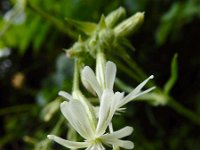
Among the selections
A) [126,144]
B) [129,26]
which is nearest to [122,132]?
[126,144]

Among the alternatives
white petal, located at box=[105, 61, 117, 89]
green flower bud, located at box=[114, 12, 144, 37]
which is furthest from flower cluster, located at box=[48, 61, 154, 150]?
green flower bud, located at box=[114, 12, 144, 37]

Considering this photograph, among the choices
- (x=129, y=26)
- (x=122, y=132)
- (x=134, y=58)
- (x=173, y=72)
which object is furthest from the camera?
(x=134, y=58)

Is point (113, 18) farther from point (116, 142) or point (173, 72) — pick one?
point (116, 142)

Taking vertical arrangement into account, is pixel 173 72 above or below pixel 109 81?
above

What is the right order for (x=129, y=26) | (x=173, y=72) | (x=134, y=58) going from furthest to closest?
(x=134, y=58), (x=173, y=72), (x=129, y=26)

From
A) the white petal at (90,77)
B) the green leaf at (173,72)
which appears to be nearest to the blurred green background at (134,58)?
the green leaf at (173,72)

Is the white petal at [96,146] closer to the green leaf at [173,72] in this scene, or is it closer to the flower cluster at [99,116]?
the flower cluster at [99,116]

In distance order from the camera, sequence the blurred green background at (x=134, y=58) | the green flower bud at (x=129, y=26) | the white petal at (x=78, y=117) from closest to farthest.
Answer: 1. the white petal at (x=78, y=117)
2. the green flower bud at (x=129, y=26)
3. the blurred green background at (x=134, y=58)
